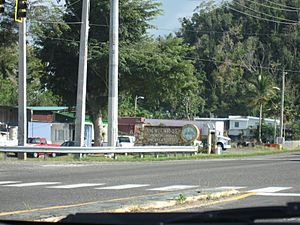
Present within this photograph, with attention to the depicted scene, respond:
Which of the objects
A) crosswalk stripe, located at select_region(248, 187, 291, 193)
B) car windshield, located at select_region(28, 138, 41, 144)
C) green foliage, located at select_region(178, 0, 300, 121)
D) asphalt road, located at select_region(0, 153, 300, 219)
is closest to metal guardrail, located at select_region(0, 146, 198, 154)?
asphalt road, located at select_region(0, 153, 300, 219)

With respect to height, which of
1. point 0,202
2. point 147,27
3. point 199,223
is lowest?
point 0,202

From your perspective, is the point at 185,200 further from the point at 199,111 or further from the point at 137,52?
the point at 199,111

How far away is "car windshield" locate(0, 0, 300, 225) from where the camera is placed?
1394cm

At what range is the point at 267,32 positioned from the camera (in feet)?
377

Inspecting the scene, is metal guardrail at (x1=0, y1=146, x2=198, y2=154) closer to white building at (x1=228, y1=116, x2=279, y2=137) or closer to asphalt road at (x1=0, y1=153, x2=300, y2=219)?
asphalt road at (x1=0, y1=153, x2=300, y2=219)

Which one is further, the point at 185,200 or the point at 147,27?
the point at 147,27

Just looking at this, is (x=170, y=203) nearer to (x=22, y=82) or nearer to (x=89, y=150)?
(x=22, y=82)

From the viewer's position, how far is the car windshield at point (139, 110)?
1394 cm

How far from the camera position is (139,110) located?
9781 cm

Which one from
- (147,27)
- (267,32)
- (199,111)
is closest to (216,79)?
(199,111)

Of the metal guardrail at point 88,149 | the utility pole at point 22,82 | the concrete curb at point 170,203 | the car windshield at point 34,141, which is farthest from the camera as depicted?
the car windshield at point 34,141

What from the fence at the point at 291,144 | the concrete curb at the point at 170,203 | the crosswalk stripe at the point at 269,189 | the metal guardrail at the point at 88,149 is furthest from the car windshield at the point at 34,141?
the fence at the point at 291,144

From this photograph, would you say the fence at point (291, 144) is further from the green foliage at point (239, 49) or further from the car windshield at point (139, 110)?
the green foliage at point (239, 49)

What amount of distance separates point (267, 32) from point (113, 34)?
8466 cm
